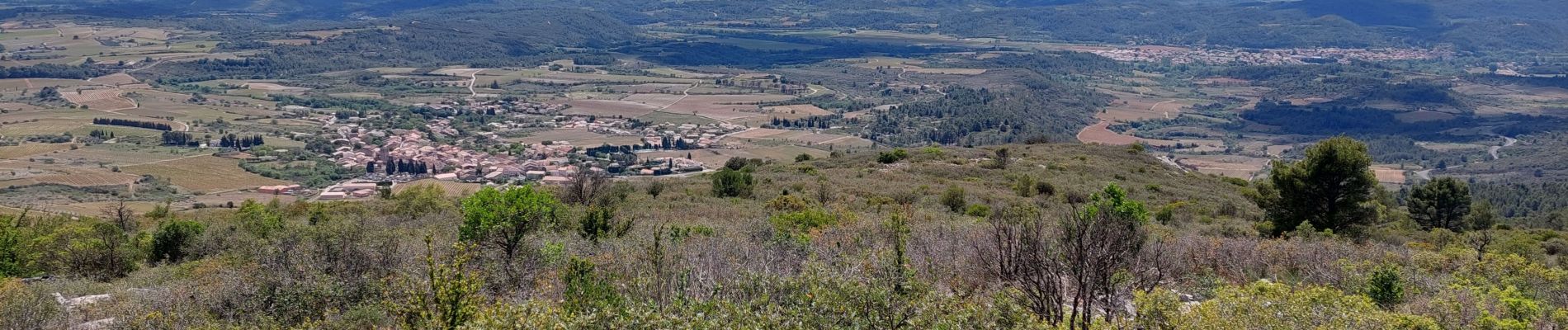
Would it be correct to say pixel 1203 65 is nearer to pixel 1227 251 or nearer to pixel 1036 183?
pixel 1036 183

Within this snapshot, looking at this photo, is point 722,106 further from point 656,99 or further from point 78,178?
point 78,178

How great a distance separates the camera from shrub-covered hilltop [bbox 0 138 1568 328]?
802cm

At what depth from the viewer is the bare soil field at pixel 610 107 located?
88.6 meters

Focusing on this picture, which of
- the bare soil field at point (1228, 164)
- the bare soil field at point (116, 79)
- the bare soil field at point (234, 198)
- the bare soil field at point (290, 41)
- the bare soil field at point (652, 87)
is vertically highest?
the bare soil field at point (290, 41)

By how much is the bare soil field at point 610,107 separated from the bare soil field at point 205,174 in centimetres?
3652

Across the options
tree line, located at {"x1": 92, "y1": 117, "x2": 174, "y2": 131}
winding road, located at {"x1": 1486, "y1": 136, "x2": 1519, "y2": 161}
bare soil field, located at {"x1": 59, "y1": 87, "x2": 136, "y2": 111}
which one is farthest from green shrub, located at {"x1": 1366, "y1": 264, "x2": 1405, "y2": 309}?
bare soil field, located at {"x1": 59, "y1": 87, "x2": 136, "y2": 111}

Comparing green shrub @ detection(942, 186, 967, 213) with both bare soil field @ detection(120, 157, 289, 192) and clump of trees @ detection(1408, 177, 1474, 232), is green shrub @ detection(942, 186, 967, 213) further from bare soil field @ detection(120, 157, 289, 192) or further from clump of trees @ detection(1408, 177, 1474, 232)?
bare soil field @ detection(120, 157, 289, 192)

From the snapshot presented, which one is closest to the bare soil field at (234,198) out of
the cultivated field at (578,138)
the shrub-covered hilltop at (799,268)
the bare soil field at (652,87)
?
the shrub-covered hilltop at (799,268)

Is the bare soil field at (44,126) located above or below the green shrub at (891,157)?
below

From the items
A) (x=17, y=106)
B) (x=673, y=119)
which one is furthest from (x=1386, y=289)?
Answer: (x=17, y=106)

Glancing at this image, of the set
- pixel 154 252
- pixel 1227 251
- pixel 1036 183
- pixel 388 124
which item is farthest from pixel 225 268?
pixel 388 124

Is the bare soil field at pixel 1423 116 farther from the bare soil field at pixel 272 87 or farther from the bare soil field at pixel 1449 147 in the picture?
the bare soil field at pixel 272 87

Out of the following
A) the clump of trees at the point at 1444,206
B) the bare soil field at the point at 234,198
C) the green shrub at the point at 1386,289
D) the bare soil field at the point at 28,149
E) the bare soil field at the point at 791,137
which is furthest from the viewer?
the bare soil field at the point at 791,137

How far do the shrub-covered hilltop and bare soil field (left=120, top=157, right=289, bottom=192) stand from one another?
28684 mm
